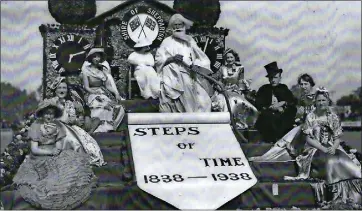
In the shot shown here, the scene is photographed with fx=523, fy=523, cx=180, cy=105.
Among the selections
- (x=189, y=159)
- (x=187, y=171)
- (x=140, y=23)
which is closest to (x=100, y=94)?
(x=189, y=159)

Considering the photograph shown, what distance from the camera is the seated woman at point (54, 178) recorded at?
4.98 m

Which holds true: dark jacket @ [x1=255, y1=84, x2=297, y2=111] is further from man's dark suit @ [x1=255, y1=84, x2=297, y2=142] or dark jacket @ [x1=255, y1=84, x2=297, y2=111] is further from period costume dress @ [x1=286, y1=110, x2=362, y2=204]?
period costume dress @ [x1=286, y1=110, x2=362, y2=204]

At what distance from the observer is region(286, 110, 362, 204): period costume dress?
5758 mm

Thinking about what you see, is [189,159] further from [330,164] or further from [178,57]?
[178,57]

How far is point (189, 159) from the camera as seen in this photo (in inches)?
225

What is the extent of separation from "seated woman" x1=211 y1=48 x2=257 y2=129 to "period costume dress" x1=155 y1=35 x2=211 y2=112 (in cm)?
63

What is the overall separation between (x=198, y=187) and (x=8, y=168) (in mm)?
2654

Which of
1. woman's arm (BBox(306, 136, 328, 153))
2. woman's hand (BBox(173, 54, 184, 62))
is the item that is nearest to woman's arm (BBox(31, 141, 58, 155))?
woman's hand (BBox(173, 54, 184, 62))

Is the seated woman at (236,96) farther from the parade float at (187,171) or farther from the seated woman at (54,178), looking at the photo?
the seated woman at (54,178)

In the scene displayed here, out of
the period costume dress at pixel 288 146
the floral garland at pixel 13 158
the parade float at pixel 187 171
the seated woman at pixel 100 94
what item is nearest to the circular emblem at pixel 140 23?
the seated woman at pixel 100 94

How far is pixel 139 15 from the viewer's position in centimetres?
1173

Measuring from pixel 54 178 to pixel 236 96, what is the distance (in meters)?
3.74

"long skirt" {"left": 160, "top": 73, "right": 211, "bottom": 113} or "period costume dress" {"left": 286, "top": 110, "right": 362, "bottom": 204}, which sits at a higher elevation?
"long skirt" {"left": 160, "top": 73, "right": 211, "bottom": 113}

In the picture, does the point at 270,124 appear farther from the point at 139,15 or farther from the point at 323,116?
the point at 139,15
